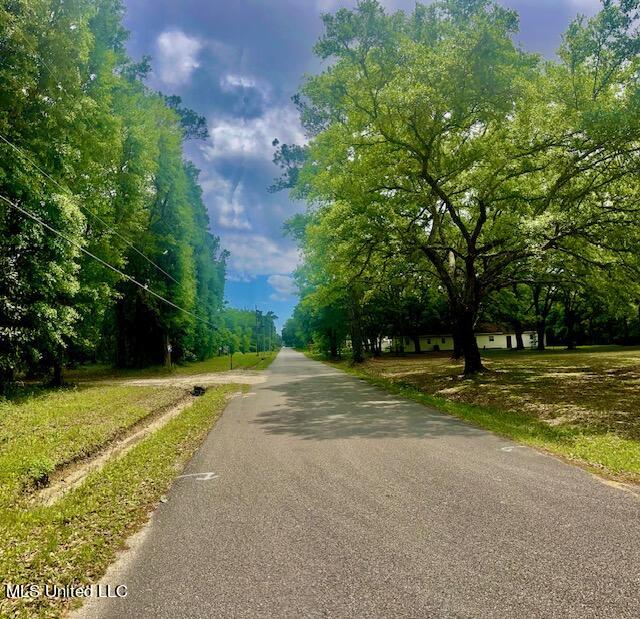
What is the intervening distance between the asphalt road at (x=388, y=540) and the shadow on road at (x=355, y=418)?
1.65 meters

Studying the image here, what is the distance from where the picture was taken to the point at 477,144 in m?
16.8

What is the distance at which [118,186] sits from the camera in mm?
24984

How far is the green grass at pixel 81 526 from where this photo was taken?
3.56 m

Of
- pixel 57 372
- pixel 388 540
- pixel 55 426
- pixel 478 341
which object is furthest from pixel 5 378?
pixel 478 341

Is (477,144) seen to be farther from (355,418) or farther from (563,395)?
(355,418)

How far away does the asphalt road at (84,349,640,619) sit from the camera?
2998 millimetres

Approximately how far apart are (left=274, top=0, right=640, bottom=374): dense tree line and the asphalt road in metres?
11.1

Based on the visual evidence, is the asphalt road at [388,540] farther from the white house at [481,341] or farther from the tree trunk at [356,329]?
the white house at [481,341]

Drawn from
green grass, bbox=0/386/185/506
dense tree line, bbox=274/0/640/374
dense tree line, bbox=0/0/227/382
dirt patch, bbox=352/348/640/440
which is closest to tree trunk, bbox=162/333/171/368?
dense tree line, bbox=0/0/227/382

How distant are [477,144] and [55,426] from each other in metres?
17.4

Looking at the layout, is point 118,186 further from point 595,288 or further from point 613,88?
point 595,288

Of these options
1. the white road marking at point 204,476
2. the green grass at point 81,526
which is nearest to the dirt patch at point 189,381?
the green grass at point 81,526

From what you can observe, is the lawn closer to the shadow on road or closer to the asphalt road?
the shadow on road

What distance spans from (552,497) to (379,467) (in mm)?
2325
